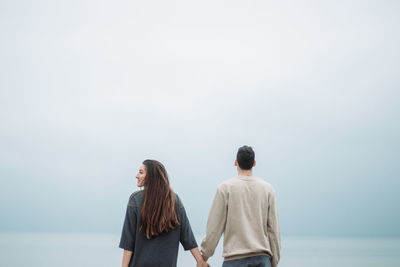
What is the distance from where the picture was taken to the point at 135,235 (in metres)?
3.50

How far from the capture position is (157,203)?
11.3ft

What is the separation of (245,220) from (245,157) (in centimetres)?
49

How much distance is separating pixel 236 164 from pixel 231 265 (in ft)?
2.59

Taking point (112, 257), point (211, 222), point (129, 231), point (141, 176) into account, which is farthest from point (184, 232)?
point (112, 257)

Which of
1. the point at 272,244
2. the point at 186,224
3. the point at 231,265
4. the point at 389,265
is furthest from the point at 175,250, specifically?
the point at 389,265

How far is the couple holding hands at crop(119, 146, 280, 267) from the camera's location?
3449 millimetres

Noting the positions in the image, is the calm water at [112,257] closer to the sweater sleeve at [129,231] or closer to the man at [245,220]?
the man at [245,220]

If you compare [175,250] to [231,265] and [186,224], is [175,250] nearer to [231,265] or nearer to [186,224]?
[186,224]

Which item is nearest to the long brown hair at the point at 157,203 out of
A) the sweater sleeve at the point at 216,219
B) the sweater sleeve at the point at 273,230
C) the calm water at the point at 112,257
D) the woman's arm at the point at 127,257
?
the woman's arm at the point at 127,257

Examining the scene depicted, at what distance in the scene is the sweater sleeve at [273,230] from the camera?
367cm

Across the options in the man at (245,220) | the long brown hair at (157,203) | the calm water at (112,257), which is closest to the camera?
the long brown hair at (157,203)

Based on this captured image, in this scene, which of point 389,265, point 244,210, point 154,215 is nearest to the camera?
point 154,215

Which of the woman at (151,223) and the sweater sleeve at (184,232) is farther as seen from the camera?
the sweater sleeve at (184,232)

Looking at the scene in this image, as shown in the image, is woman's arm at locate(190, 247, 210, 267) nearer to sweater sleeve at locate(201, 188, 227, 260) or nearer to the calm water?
sweater sleeve at locate(201, 188, 227, 260)
